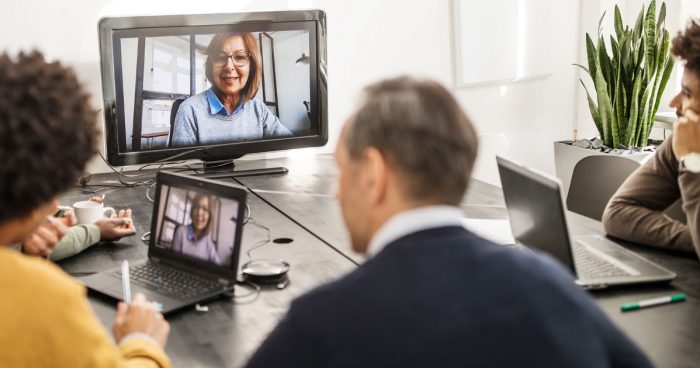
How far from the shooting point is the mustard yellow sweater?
1.13m

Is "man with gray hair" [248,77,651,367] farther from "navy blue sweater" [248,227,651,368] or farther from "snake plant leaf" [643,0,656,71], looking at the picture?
"snake plant leaf" [643,0,656,71]

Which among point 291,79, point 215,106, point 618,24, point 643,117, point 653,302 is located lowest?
point 653,302

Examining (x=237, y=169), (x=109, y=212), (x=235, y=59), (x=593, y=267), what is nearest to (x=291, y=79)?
(x=235, y=59)

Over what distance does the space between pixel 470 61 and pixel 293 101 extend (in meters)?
1.14

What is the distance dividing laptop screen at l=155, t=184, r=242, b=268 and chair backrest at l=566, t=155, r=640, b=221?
63.1 inches

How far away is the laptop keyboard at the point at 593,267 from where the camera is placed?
80.4 inches

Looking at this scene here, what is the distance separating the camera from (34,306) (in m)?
1.14

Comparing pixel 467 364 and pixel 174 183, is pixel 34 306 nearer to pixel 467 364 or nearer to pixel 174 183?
pixel 467 364

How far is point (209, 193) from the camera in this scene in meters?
1.98

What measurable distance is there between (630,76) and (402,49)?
121cm

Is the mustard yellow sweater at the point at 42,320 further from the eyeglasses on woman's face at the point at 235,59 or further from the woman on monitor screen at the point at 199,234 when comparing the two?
the eyeglasses on woman's face at the point at 235,59

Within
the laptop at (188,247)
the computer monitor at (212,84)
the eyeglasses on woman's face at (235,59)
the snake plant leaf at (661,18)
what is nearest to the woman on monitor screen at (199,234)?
the laptop at (188,247)

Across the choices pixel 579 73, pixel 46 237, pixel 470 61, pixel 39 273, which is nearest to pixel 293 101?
pixel 470 61

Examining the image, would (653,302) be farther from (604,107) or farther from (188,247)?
(604,107)
